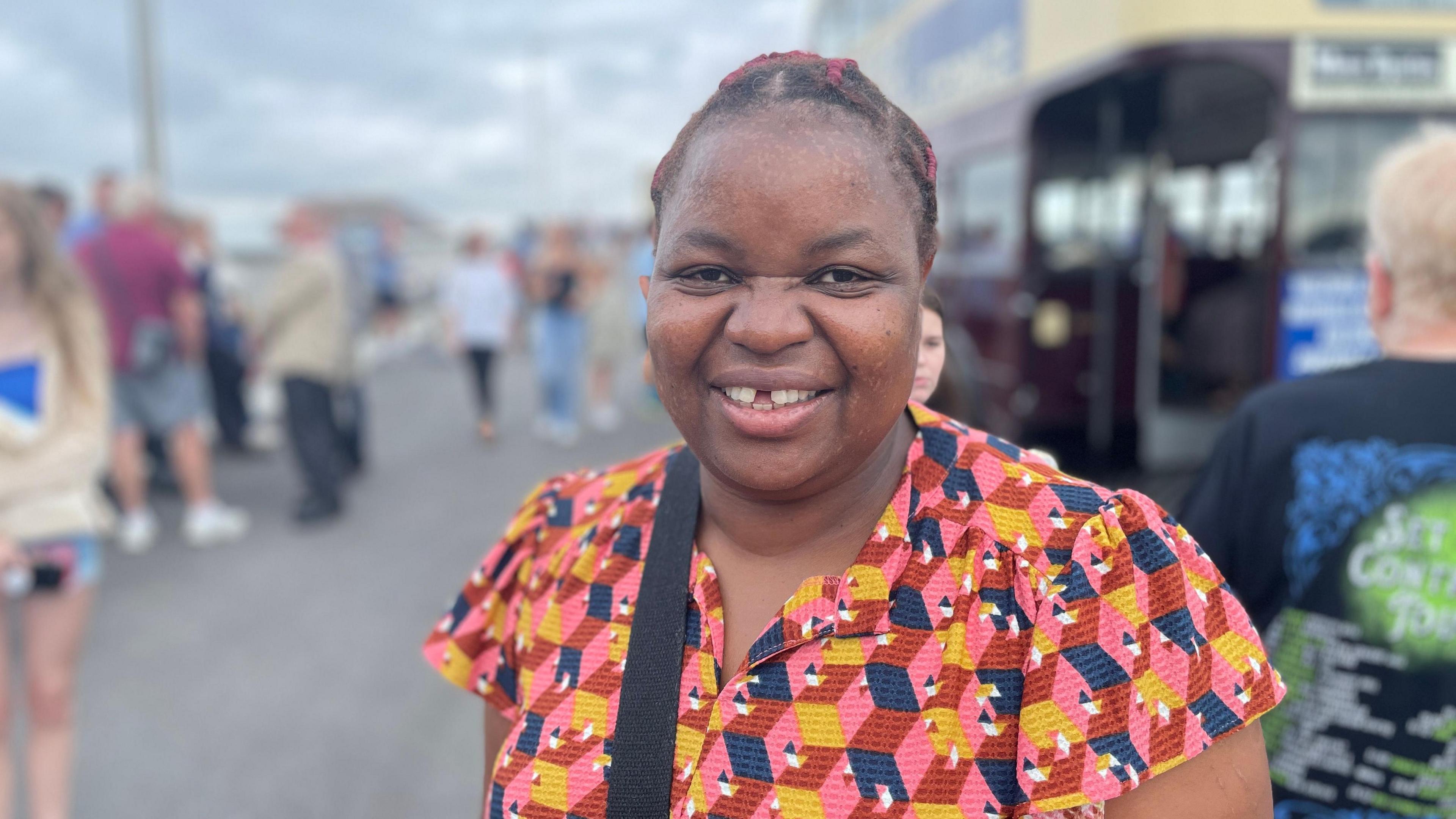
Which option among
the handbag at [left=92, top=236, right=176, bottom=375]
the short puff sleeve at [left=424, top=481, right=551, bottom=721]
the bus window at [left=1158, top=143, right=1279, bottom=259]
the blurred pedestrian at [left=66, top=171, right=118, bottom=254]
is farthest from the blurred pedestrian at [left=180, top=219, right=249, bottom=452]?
the short puff sleeve at [left=424, top=481, right=551, bottom=721]

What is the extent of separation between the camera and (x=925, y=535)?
120 cm

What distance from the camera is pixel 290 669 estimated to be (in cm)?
450

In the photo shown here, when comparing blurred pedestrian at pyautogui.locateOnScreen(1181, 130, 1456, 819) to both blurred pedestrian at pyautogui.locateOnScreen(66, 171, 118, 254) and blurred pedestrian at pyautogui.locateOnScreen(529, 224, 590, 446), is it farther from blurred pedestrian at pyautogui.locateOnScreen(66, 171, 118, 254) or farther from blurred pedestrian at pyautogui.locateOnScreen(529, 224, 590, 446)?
blurred pedestrian at pyautogui.locateOnScreen(529, 224, 590, 446)

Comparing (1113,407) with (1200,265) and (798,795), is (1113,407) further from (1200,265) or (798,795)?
(798,795)

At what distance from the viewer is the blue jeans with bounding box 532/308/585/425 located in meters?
9.13

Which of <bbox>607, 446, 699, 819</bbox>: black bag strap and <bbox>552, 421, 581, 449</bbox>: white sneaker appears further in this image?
<bbox>552, 421, 581, 449</bbox>: white sneaker

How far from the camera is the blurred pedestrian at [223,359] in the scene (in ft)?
27.3

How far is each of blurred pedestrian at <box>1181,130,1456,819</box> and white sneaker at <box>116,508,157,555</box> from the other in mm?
5917

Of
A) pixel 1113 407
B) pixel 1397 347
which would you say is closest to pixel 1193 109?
pixel 1113 407

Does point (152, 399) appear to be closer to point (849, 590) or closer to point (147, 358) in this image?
point (147, 358)

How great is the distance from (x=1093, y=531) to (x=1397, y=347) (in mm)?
1176

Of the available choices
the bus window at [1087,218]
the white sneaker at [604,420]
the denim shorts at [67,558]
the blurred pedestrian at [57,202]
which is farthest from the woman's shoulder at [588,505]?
the white sneaker at [604,420]

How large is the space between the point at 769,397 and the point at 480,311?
744 cm

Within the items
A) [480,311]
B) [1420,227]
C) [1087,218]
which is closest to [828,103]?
[1420,227]
